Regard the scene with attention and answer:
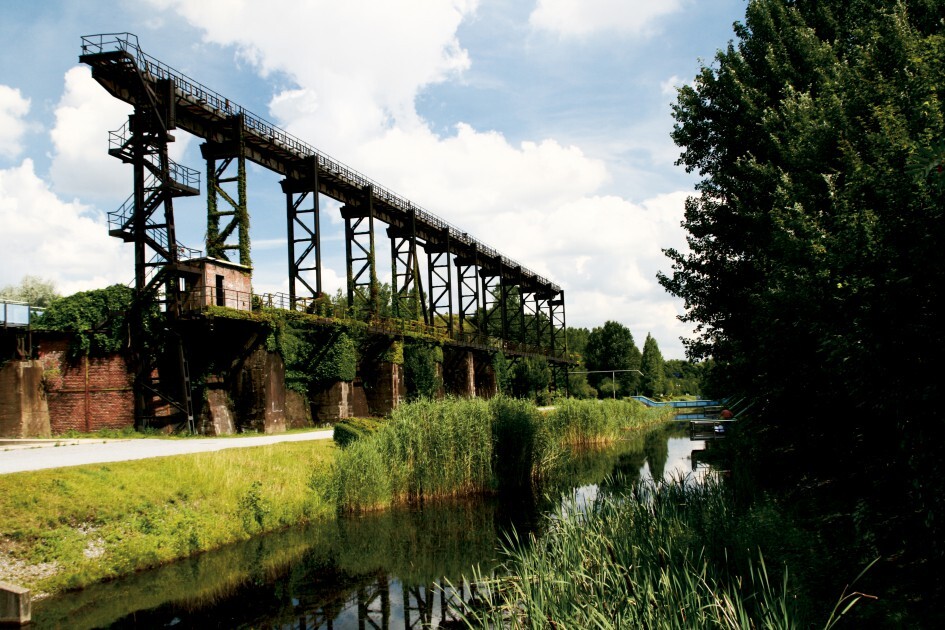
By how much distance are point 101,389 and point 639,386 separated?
71154 mm

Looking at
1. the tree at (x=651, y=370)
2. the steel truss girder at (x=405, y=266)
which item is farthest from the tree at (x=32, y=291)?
the tree at (x=651, y=370)

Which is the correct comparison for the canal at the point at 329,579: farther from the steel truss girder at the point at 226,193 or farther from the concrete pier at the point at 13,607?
the steel truss girder at the point at 226,193

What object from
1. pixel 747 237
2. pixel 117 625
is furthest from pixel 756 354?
pixel 117 625

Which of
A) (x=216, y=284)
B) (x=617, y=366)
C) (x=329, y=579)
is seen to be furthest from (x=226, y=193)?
(x=617, y=366)

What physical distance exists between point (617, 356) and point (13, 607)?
76969mm

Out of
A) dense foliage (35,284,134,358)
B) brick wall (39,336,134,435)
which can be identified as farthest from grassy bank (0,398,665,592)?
dense foliage (35,284,134,358)

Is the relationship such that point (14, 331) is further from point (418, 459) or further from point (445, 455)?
point (445, 455)

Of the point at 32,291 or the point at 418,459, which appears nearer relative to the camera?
the point at 418,459

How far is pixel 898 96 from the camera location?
8.41 meters

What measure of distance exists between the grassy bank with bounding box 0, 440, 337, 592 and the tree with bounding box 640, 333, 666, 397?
→ 7382cm

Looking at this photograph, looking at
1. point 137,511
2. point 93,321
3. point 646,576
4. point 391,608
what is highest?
point 93,321

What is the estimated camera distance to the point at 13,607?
8.83 m

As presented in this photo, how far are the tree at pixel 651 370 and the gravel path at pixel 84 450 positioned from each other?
229 feet

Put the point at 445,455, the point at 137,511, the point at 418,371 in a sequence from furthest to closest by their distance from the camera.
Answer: the point at 418,371 < the point at 445,455 < the point at 137,511
